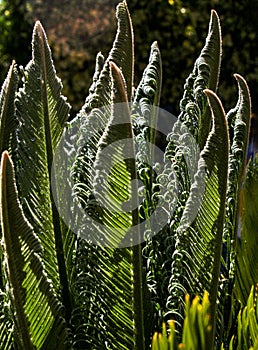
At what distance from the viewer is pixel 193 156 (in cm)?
160

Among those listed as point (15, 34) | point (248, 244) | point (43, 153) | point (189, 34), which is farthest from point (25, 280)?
point (15, 34)

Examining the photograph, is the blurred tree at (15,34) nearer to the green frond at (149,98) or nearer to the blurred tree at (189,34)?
the blurred tree at (189,34)

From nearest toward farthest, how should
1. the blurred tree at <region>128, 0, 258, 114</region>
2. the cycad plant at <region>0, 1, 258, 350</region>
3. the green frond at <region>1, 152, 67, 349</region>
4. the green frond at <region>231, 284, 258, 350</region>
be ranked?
the green frond at <region>1, 152, 67, 349</region>, the cycad plant at <region>0, 1, 258, 350</region>, the green frond at <region>231, 284, 258, 350</region>, the blurred tree at <region>128, 0, 258, 114</region>

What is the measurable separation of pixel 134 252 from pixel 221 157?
251 millimetres

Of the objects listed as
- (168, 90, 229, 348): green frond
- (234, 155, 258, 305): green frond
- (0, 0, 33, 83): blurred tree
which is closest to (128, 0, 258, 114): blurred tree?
(0, 0, 33, 83): blurred tree

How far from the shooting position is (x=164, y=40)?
667cm

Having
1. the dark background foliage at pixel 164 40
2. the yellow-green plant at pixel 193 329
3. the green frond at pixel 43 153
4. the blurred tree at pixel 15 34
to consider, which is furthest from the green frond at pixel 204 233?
the blurred tree at pixel 15 34

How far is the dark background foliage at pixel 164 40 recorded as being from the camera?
6562 mm

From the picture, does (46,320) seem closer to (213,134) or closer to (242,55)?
(213,134)

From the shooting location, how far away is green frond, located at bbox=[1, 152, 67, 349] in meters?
1.16

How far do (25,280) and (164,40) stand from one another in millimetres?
5650

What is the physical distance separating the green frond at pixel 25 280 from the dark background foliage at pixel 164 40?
523 cm

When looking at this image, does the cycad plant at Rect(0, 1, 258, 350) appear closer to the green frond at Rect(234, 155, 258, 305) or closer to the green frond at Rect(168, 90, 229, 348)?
the green frond at Rect(168, 90, 229, 348)

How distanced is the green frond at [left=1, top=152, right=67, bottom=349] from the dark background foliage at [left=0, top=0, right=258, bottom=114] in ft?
17.2
